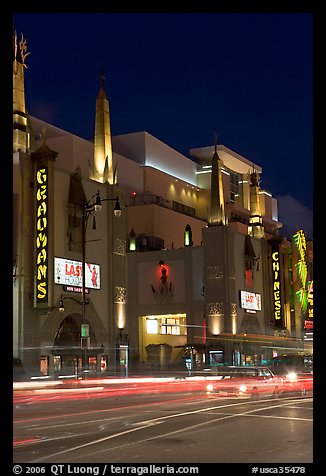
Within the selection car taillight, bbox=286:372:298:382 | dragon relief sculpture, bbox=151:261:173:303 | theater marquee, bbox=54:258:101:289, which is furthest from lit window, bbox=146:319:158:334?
car taillight, bbox=286:372:298:382

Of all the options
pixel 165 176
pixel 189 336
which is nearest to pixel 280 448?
pixel 189 336

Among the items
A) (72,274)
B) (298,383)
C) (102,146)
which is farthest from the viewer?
(102,146)

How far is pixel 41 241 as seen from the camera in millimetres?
43812

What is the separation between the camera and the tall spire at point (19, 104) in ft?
155

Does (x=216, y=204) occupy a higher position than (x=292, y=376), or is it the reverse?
(x=216, y=204)

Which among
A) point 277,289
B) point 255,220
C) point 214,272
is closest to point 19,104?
point 214,272

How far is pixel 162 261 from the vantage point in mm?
67188

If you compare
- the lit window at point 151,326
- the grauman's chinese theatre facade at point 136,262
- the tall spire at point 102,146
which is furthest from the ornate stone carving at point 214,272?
the tall spire at point 102,146

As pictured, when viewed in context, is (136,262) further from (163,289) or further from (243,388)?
(243,388)

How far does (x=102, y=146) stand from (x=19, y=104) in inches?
355

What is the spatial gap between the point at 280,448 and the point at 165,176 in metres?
74.7

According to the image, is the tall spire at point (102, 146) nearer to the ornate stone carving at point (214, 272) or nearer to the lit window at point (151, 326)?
the ornate stone carving at point (214, 272)

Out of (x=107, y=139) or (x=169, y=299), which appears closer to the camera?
(x=107, y=139)
